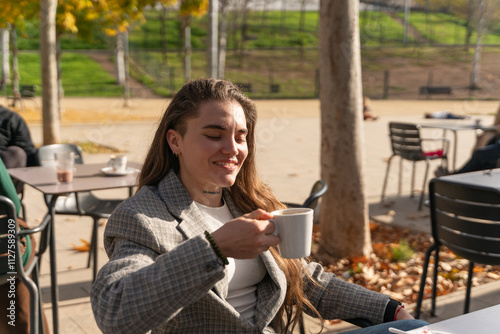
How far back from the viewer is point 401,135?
26.0ft

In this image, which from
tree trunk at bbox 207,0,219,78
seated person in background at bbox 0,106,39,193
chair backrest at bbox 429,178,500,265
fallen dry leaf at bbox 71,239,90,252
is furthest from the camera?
tree trunk at bbox 207,0,219,78

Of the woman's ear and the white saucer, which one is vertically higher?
the woman's ear

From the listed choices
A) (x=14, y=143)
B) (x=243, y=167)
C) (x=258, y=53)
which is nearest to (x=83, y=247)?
(x=14, y=143)

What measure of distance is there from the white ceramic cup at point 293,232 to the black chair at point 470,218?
210 centimetres

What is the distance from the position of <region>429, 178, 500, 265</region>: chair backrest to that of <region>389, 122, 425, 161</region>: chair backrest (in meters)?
4.16

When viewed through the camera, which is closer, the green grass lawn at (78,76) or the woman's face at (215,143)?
the woman's face at (215,143)

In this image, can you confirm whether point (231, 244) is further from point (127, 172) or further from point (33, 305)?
point (127, 172)

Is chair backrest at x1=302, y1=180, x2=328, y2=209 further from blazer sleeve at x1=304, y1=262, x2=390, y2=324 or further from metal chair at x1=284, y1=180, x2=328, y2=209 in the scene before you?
blazer sleeve at x1=304, y1=262, x2=390, y2=324

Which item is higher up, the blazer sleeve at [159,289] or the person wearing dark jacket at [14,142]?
the blazer sleeve at [159,289]

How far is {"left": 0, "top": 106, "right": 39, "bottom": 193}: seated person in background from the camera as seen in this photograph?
504 cm

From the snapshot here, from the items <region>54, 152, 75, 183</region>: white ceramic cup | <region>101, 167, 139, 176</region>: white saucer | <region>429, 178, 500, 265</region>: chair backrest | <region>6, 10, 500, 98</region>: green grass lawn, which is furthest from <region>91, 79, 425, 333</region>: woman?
<region>6, 10, 500, 98</region>: green grass lawn

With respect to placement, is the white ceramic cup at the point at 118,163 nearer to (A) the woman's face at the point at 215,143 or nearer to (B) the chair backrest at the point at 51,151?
(B) the chair backrest at the point at 51,151

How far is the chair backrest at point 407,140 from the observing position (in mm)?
7742

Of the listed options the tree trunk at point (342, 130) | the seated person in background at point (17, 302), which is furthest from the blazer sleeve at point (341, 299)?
the tree trunk at point (342, 130)
